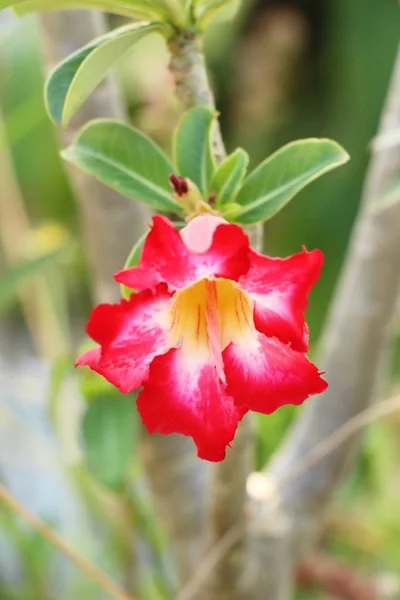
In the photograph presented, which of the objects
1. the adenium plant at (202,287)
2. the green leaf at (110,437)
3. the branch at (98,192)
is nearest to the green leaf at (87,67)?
the adenium plant at (202,287)

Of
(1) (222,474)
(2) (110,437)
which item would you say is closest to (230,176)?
(1) (222,474)

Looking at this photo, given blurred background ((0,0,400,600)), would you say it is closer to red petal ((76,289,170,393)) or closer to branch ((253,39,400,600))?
branch ((253,39,400,600))

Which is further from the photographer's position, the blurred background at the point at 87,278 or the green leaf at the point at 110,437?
the blurred background at the point at 87,278

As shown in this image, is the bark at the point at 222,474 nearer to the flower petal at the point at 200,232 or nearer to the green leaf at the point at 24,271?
the flower petal at the point at 200,232

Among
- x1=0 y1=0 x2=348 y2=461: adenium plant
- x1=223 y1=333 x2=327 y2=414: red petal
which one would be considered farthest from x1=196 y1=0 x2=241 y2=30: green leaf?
x1=223 y1=333 x2=327 y2=414: red petal

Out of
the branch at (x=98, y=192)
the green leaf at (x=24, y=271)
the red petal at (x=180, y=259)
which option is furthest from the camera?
the green leaf at (x=24, y=271)

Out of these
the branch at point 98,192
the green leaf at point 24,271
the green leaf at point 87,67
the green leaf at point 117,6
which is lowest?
the green leaf at point 24,271

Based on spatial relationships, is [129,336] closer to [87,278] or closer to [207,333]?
[207,333]
